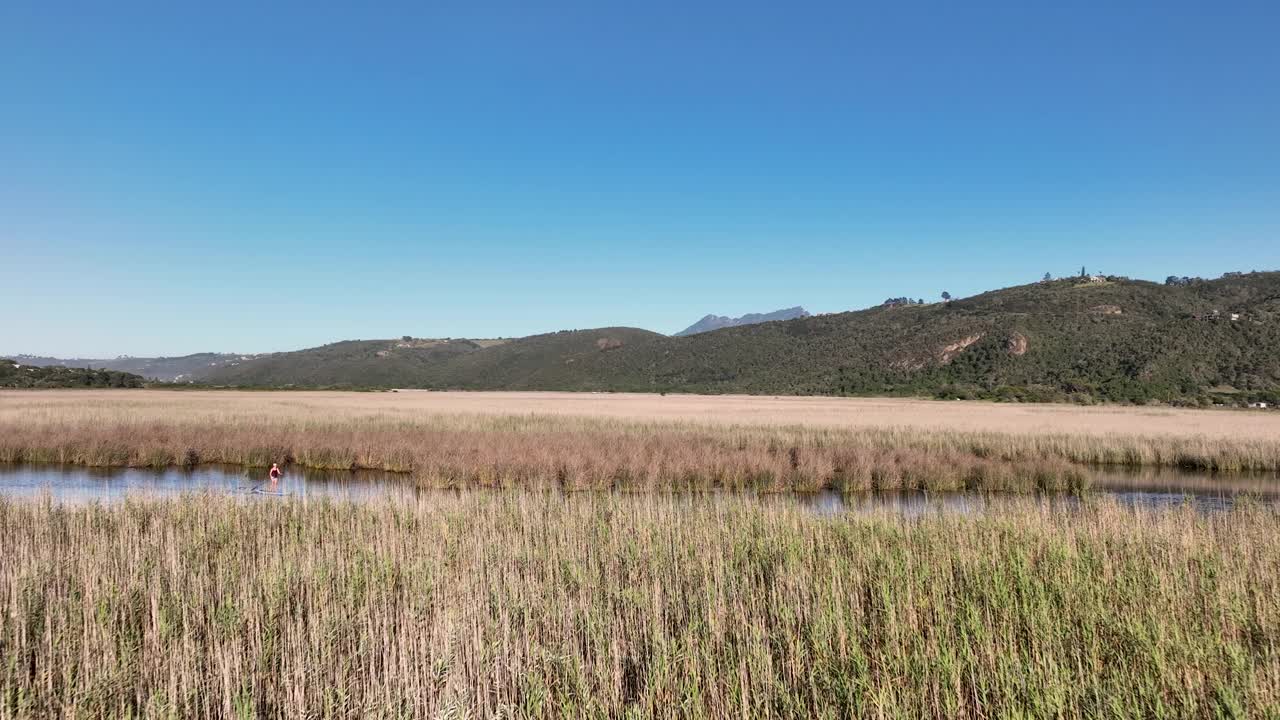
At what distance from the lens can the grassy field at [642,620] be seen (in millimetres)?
4609

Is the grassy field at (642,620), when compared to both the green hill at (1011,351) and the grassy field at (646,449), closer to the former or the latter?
the grassy field at (646,449)

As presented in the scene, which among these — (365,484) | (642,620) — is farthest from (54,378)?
(642,620)

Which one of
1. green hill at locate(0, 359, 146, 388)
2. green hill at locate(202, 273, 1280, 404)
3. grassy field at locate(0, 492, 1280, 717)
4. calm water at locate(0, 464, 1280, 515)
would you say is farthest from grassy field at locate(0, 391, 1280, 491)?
green hill at locate(0, 359, 146, 388)

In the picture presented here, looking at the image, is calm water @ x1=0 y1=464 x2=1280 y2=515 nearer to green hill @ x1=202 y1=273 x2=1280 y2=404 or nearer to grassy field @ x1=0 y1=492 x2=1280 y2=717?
grassy field @ x1=0 y1=492 x2=1280 y2=717

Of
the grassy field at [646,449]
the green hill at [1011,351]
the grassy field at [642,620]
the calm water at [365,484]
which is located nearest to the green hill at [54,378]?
the grassy field at [646,449]

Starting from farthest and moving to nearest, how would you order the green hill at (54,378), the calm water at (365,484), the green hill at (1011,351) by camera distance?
1. the green hill at (54,378)
2. the green hill at (1011,351)
3. the calm water at (365,484)

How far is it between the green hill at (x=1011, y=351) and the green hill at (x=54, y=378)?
6608 centimetres

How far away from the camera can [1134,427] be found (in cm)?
3331

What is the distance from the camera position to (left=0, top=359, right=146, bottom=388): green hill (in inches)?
3152

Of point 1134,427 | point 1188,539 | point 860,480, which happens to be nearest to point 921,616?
point 1188,539

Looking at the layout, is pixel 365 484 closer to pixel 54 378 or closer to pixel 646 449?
pixel 646 449

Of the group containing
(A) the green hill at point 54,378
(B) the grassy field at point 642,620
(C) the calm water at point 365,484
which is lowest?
(C) the calm water at point 365,484

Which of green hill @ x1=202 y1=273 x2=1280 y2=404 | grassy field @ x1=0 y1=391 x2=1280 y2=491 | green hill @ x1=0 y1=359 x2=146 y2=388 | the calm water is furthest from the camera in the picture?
green hill @ x1=0 y1=359 x2=146 y2=388

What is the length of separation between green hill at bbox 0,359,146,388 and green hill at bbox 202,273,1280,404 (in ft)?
217
